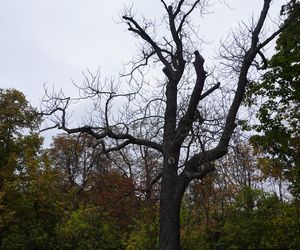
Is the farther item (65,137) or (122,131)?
(65,137)

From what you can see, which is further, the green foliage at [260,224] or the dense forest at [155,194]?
the green foliage at [260,224]

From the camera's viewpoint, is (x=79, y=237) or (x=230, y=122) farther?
(x=79, y=237)

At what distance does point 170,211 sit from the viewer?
409 inches

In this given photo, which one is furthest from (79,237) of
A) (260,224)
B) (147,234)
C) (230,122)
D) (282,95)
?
(230,122)

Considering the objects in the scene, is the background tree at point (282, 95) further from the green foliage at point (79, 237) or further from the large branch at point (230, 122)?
the green foliage at point (79, 237)

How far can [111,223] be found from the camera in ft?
85.8

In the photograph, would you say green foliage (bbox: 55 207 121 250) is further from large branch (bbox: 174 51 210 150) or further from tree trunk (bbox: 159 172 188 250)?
large branch (bbox: 174 51 210 150)

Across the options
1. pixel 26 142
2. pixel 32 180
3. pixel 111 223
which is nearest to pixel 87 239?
pixel 111 223

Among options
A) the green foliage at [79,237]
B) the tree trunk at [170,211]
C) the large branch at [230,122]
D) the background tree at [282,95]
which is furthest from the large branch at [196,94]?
the green foliage at [79,237]

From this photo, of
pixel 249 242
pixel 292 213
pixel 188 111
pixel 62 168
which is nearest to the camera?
pixel 188 111

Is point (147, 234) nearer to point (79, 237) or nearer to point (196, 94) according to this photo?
point (79, 237)

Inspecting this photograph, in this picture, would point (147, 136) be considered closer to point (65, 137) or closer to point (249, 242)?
point (249, 242)

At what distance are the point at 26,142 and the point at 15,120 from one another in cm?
147

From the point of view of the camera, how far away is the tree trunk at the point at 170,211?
10242 millimetres
